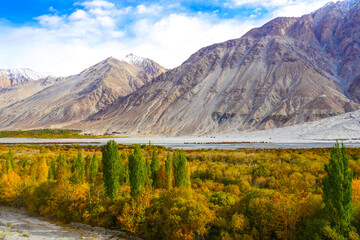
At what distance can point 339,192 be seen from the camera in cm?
1202

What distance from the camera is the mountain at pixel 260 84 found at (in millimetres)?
113312

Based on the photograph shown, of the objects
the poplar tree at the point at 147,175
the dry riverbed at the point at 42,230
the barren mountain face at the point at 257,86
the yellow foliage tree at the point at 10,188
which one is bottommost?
the dry riverbed at the point at 42,230

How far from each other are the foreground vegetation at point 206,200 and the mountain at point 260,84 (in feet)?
282

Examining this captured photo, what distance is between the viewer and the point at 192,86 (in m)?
142

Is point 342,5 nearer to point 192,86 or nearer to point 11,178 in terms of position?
point 192,86

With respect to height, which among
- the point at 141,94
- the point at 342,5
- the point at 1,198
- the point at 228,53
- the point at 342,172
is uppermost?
the point at 342,5

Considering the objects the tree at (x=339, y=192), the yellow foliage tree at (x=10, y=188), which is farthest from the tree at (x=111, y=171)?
the tree at (x=339, y=192)

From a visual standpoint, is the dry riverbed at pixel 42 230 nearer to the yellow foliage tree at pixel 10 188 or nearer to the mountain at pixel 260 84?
the yellow foliage tree at pixel 10 188

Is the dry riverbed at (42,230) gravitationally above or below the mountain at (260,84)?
below

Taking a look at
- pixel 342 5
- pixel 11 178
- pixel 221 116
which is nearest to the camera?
pixel 11 178

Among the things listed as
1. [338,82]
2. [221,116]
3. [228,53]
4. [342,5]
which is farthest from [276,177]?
[342,5]

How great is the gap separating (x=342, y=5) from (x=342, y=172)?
646 feet

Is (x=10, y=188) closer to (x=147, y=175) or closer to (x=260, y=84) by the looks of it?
(x=147, y=175)

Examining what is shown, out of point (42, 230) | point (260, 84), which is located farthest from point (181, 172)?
point (260, 84)
